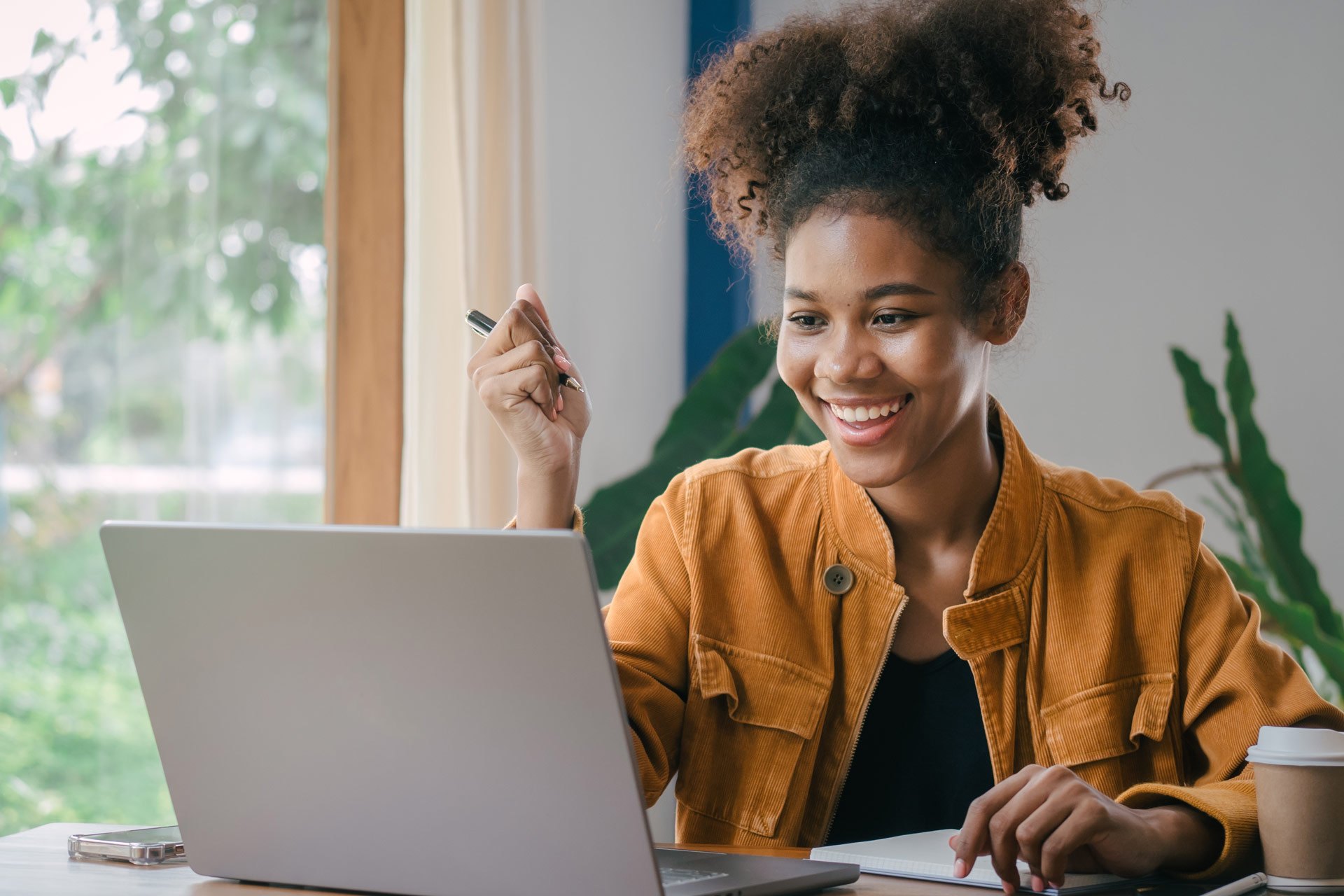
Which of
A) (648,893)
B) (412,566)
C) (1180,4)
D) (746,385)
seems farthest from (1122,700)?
(1180,4)

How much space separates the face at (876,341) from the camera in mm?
1142

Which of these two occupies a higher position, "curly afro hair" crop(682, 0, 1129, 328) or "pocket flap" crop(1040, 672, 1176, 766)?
"curly afro hair" crop(682, 0, 1129, 328)

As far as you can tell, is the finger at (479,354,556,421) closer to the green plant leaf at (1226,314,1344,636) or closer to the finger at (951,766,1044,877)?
the finger at (951,766,1044,877)

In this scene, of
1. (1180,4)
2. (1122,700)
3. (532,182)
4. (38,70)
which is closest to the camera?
(1122,700)

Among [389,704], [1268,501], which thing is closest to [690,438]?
[1268,501]

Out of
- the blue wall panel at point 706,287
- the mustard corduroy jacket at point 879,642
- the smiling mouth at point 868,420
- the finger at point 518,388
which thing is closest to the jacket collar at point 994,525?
the mustard corduroy jacket at point 879,642

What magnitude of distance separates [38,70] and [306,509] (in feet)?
2.58

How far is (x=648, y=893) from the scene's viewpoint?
0.66 m

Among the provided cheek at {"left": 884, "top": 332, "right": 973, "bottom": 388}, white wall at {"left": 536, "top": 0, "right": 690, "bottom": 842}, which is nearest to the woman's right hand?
cheek at {"left": 884, "top": 332, "right": 973, "bottom": 388}

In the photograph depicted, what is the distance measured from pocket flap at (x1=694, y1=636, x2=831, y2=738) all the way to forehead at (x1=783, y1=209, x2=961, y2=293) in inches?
14.8

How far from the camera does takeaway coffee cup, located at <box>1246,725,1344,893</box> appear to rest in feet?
2.50

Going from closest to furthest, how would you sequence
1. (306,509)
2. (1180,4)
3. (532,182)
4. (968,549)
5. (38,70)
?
1. (968,549)
2. (38,70)
3. (306,509)
4. (532,182)
5. (1180,4)

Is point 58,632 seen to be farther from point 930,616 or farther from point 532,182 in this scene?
point 930,616

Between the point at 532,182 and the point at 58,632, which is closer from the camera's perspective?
the point at 58,632
